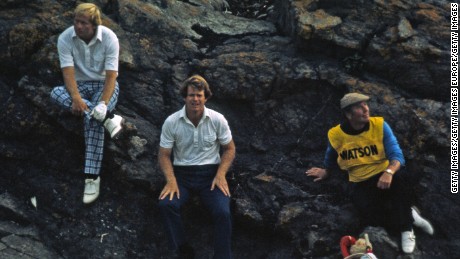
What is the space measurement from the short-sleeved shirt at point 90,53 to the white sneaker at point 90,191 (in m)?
1.78

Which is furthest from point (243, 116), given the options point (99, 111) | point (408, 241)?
point (408, 241)

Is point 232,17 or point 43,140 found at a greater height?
point 232,17

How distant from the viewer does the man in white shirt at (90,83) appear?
8.23 m

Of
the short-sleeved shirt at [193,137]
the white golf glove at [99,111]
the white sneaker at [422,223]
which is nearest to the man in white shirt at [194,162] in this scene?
the short-sleeved shirt at [193,137]

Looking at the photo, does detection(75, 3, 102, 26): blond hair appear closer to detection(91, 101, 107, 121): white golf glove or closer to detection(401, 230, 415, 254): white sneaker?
detection(91, 101, 107, 121): white golf glove

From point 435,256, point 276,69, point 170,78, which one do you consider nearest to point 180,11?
point 170,78

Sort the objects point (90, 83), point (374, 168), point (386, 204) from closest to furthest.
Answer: point (386, 204) < point (374, 168) < point (90, 83)

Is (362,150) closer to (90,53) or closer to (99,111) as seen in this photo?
(99,111)

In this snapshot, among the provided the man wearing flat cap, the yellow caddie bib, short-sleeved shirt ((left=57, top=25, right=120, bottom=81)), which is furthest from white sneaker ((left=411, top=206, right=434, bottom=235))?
short-sleeved shirt ((left=57, top=25, right=120, bottom=81))

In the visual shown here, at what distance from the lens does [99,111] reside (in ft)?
26.5

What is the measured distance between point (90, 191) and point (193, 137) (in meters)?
2.00

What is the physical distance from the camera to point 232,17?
12664 millimetres

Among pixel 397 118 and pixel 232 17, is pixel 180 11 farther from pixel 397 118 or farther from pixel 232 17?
pixel 397 118

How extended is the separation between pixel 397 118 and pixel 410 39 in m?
2.01
